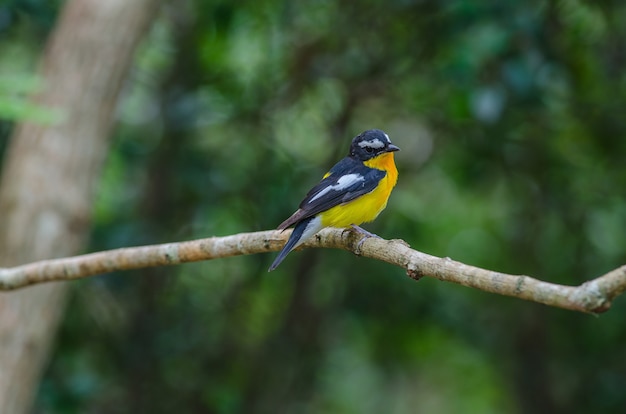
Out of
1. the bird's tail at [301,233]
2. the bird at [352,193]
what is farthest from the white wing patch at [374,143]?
the bird's tail at [301,233]

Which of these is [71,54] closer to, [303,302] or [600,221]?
[303,302]

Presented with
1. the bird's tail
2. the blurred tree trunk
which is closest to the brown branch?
the bird's tail

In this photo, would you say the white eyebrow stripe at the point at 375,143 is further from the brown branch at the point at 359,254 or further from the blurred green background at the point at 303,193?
the blurred green background at the point at 303,193

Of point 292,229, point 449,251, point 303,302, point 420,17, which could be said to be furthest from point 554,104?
point 292,229

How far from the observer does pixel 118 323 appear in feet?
23.4

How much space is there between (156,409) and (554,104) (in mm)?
3823

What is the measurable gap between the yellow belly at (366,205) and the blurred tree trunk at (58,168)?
1.87 meters

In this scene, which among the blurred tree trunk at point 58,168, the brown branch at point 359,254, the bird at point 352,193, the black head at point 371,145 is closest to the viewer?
the brown branch at point 359,254

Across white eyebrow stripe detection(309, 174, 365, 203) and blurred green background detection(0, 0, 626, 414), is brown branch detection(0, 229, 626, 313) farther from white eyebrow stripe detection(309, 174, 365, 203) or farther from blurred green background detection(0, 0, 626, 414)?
blurred green background detection(0, 0, 626, 414)

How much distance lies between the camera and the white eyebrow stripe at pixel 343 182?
3.93m

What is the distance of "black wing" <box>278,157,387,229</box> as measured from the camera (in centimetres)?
379

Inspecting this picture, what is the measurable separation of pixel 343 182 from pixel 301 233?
1.58ft

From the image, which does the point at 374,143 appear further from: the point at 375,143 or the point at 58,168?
the point at 58,168

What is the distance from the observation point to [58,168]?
5.15m
